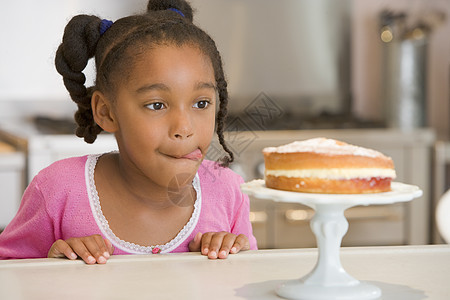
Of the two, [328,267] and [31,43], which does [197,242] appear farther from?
[31,43]

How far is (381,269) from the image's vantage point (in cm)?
83

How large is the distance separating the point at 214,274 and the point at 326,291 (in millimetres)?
158

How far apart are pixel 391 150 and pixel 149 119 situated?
1922 mm

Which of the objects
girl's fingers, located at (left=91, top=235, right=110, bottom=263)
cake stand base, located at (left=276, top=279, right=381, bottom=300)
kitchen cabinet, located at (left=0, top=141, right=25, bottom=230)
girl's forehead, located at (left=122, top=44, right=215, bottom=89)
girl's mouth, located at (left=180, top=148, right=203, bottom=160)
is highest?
girl's forehead, located at (left=122, top=44, right=215, bottom=89)

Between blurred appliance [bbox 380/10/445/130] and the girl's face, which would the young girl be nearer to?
the girl's face

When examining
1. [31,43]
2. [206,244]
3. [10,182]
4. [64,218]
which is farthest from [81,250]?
[31,43]

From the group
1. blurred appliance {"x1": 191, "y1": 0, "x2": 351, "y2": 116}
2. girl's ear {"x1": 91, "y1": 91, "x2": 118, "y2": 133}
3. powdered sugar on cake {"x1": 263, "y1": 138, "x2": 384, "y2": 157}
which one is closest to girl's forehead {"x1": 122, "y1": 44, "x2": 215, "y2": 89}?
girl's ear {"x1": 91, "y1": 91, "x2": 118, "y2": 133}

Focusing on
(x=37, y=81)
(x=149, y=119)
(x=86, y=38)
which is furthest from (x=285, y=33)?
(x=149, y=119)

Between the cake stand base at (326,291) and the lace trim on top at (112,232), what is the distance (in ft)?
1.59

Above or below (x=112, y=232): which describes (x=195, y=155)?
above

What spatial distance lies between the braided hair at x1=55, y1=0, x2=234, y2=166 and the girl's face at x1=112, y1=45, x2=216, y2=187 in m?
0.03

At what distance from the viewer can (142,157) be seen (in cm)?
108

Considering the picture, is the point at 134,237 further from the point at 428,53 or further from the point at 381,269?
the point at 428,53

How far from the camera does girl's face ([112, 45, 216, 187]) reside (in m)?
1.00
